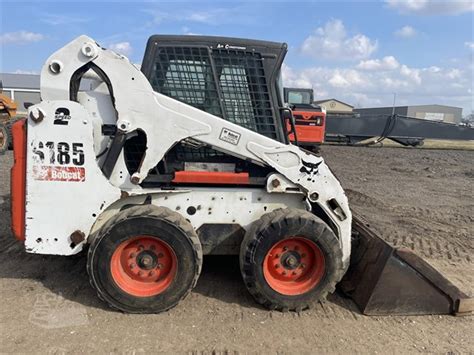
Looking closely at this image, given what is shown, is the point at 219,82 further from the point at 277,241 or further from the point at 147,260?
the point at 147,260

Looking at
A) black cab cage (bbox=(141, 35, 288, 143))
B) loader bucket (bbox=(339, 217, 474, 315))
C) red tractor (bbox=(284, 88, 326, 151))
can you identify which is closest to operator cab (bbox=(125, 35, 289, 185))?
black cab cage (bbox=(141, 35, 288, 143))

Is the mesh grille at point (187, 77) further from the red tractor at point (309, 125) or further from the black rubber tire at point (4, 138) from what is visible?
the black rubber tire at point (4, 138)

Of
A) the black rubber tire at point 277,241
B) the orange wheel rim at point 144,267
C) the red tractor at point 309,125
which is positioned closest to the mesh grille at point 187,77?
the black rubber tire at point 277,241

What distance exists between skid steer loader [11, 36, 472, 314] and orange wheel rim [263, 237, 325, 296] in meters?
0.01

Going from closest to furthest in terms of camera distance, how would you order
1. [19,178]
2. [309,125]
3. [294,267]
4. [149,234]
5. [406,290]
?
[149,234] → [19,178] → [406,290] → [294,267] → [309,125]

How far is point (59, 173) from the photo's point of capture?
3664 mm

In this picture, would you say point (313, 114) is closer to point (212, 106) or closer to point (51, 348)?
point (212, 106)

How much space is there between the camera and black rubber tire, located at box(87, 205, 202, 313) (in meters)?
3.59

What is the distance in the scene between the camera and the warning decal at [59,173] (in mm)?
3654

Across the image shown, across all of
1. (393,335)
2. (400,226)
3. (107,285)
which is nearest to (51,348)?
(107,285)

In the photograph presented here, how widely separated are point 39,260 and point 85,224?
4.37 ft

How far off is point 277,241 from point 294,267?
0.37m

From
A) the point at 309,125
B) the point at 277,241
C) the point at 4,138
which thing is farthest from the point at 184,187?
the point at 4,138

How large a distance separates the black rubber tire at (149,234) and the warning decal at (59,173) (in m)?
0.47
